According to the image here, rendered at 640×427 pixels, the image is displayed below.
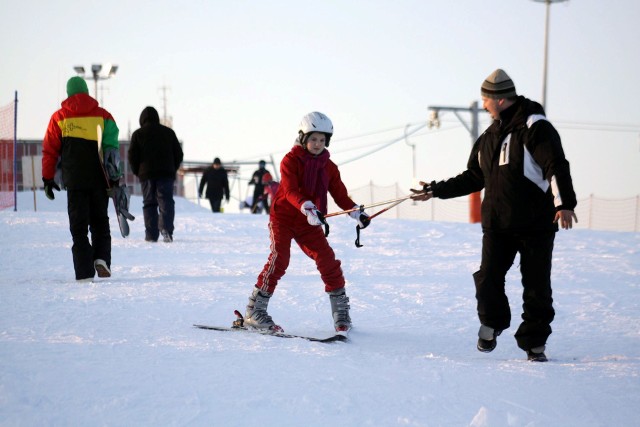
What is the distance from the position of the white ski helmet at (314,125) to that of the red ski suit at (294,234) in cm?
12

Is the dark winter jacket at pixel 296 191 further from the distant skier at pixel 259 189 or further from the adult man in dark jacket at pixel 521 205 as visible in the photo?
the distant skier at pixel 259 189

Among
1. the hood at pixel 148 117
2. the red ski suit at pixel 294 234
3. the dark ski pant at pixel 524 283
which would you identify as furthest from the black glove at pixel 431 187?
the hood at pixel 148 117

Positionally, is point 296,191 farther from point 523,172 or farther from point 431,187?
point 523,172

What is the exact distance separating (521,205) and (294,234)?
1686 millimetres

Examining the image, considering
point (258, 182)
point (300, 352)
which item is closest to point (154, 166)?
point (300, 352)

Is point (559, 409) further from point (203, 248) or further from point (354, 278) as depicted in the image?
point (203, 248)

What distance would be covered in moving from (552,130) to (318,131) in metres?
1.57

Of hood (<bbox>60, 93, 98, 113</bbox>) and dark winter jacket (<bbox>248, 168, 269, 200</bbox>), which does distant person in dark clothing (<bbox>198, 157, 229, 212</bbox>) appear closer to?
dark winter jacket (<bbox>248, 168, 269, 200</bbox>)

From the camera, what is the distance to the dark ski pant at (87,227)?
792cm

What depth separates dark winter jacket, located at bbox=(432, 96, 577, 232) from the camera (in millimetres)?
4781

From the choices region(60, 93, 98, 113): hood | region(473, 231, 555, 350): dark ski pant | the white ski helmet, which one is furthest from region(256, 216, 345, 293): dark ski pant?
region(60, 93, 98, 113): hood

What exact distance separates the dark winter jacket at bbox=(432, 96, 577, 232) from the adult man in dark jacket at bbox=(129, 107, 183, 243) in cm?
736

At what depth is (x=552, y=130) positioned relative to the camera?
4.86 meters

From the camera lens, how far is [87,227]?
7984mm
